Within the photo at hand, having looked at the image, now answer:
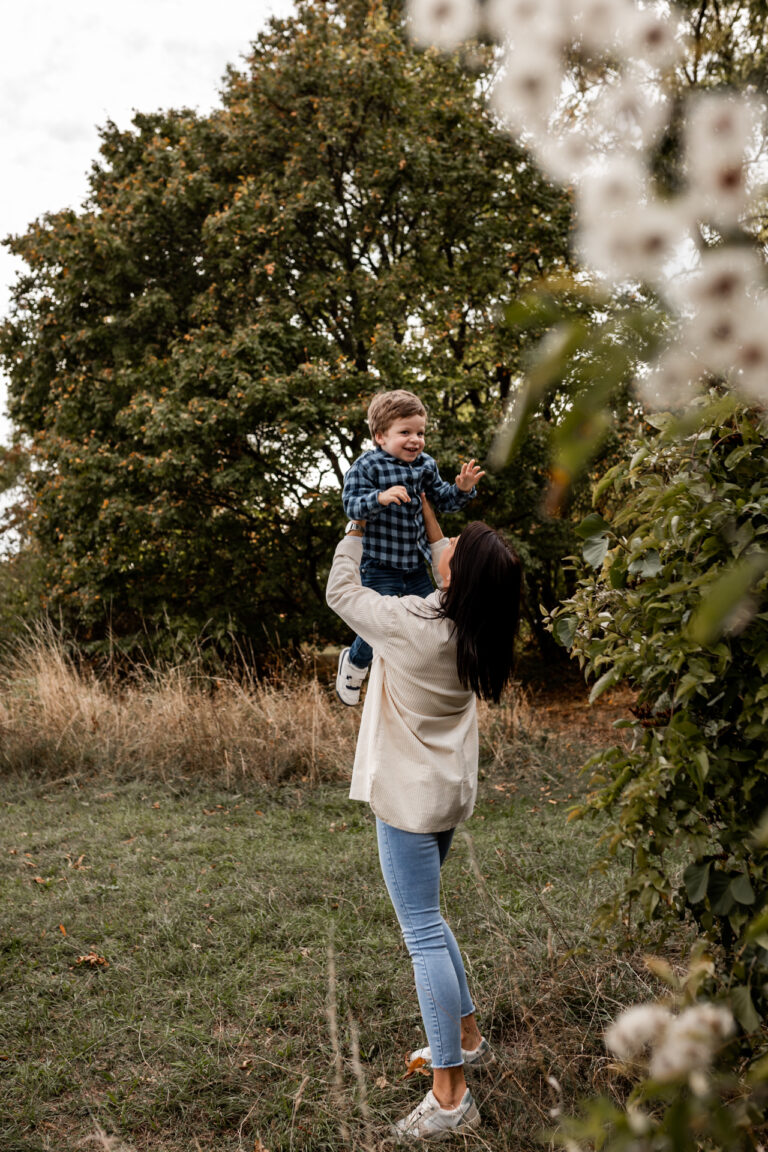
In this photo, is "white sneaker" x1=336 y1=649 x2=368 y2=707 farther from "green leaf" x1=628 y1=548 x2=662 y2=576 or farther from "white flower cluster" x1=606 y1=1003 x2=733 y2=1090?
"white flower cluster" x1=606 y1=1003 x2=733 y2=1090

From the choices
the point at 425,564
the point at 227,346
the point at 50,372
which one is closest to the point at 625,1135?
the point at 425,564

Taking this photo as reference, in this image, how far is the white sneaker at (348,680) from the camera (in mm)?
2604

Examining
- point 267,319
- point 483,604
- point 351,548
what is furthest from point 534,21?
point 267,319

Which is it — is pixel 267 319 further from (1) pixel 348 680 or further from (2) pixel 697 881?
(2) pixel 697 881

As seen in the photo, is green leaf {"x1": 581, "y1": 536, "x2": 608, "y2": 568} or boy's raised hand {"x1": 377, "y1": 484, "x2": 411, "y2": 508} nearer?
green leaf {"x1": 581, "y1": 536, "x2": 608, "y2": 568}

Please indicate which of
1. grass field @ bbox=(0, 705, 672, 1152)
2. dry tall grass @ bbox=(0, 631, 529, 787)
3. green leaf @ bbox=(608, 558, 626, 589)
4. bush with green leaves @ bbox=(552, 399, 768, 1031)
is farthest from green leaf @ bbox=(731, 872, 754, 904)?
dry tall grass @ bbox=(0, 631, 529, 787)

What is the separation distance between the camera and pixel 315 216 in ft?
35.2

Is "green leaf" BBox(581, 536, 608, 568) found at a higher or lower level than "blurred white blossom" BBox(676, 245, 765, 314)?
lower

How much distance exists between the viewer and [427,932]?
7.17 feet

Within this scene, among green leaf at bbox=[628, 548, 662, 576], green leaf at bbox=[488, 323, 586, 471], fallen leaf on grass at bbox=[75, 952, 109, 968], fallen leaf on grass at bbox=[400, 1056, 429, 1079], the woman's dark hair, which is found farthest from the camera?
fallen leaf on grass at bbox=[75, 952, 109, 968]

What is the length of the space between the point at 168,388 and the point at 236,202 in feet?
7.84

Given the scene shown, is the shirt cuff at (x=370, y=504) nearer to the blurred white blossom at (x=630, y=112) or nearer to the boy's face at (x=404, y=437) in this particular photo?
the boy's face at (x=404, y=437)

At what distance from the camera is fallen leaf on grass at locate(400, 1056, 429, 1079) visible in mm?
2494

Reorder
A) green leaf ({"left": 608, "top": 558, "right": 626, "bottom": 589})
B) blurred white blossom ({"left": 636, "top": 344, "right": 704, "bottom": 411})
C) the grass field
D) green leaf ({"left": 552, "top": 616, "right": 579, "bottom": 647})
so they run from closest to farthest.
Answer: blurred white blossom ({"left": 636, "top": 344, "right": 704, "bottom": 411}) → green leaf ({"left": 608, "top": 558, "right": 626, "bottom": 589}) → green leaf ({"left": 552, "top": 616, "right": 579, "bottom": 647}) → the grass field
